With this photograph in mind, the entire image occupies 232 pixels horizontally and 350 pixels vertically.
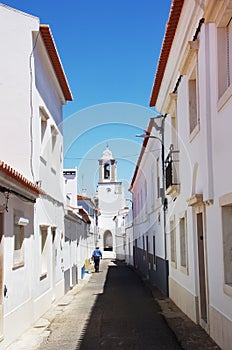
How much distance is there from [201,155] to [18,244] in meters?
3.98

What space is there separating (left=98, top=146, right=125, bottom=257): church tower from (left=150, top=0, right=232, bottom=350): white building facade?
137 ft

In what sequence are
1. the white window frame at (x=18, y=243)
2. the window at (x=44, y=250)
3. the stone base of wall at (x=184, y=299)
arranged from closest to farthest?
the white window frame at (x=18, y=243)
the stone base of wall at (x=184, y=299)
the window at (x=44, y=250)

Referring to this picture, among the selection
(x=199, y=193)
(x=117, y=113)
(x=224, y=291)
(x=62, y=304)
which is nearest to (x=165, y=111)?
(x=117, y=113)

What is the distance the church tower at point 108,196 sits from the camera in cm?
5575

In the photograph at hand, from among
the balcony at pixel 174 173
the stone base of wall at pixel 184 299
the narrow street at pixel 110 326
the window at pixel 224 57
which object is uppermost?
the window at pixel 224 57

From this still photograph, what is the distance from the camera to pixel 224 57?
279 inches

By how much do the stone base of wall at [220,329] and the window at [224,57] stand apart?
133 inches

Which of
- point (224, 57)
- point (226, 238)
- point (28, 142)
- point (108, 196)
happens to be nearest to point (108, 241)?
point (108, 196)

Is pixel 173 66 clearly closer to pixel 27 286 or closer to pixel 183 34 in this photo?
pixel 183 34

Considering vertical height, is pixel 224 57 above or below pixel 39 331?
above

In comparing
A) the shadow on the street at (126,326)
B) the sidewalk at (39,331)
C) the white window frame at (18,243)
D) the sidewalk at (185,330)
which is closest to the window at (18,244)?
the white window frame at (18,243)

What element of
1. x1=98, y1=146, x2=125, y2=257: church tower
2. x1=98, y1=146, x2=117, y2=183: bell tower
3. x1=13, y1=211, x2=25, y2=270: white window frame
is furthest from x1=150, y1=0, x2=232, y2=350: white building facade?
x1=98, y1=146, x2=117, y2=183: bell tower

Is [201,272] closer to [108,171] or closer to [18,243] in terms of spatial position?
[18,243]

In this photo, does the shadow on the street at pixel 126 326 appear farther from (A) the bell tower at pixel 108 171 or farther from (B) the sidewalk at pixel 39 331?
(A) the bell tower at pixel 108 171
